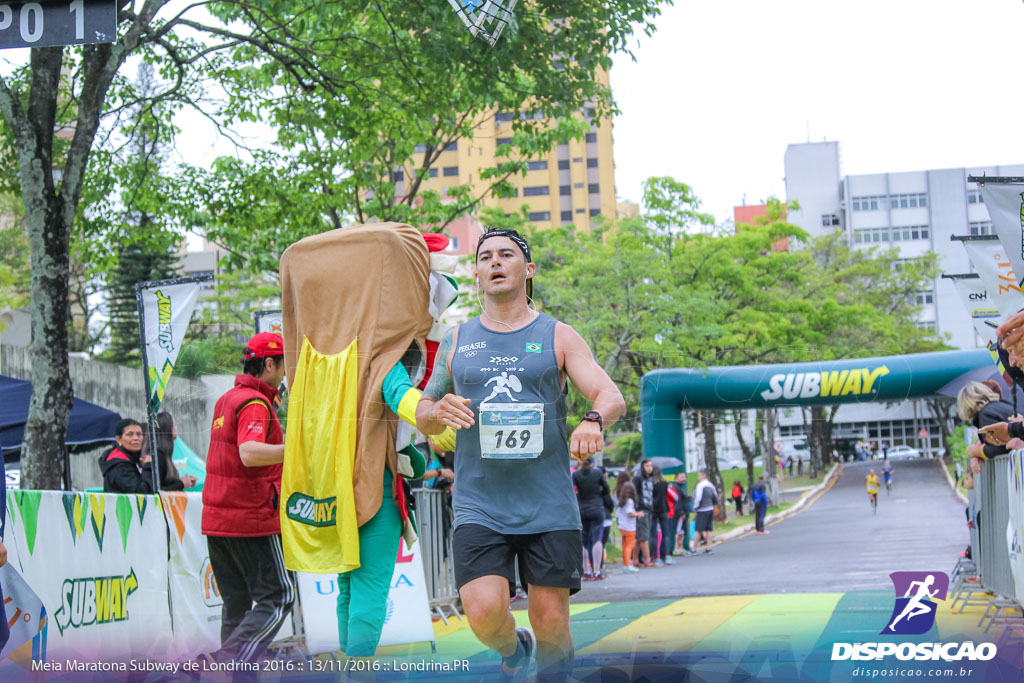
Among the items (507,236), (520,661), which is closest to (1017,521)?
(520,661)

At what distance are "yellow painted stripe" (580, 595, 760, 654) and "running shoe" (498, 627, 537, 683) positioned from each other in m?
0.90

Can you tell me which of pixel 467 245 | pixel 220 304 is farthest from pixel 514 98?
pixel 220 304

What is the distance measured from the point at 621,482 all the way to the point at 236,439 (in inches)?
443

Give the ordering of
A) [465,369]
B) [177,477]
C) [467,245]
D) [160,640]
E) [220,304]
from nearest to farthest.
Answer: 1. [465,369]
2. [160,640]
3. [177,477]
4. [467,245]
5. [220,304]

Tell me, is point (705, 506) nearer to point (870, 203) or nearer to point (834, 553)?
point (834, 553)

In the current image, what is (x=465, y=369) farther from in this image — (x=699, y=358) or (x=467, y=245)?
(x=467, y=245)

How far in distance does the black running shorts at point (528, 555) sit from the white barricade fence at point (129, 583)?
1.62 meters

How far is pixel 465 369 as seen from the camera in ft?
14.8

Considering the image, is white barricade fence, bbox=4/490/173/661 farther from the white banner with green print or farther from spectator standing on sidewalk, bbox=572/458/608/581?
spectator standing on sidewalk, bbox=572/458/608/581

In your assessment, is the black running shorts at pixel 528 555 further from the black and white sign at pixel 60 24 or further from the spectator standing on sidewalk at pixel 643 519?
the spectator standing on sidewalk at pixel 643 519

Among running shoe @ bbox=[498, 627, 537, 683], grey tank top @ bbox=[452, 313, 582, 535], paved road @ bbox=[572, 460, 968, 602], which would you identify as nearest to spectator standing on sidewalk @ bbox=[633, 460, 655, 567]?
paved road @ bbox=[572, 460, 968, 602]

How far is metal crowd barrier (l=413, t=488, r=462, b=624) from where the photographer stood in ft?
29.9

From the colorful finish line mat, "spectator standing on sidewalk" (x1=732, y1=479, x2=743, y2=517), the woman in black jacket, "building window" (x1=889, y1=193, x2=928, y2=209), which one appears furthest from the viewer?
"spectator standing on sidewalk" (x1=732, y1=479, x2=743, y2=517)

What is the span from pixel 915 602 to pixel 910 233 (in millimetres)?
4096
